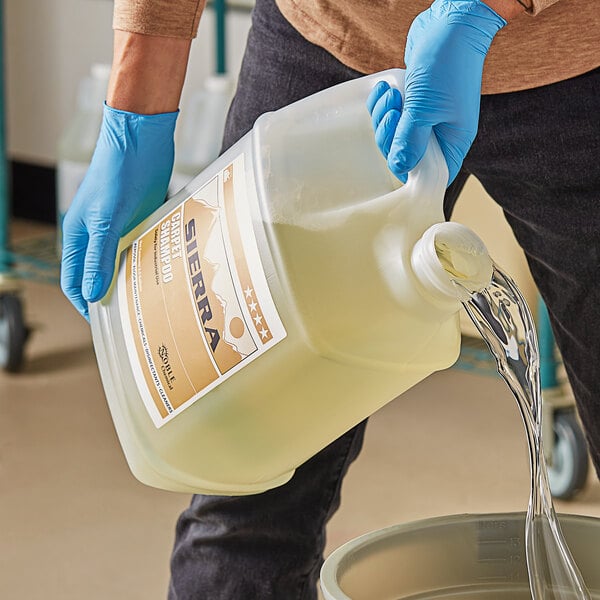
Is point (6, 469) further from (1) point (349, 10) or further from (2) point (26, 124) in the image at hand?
(2) point (26, 124)

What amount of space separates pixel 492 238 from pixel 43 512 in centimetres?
87

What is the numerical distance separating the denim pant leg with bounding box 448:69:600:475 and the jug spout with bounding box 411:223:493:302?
0.92 ft

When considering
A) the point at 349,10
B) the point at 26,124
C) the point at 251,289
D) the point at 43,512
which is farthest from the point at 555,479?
the point at 26,124

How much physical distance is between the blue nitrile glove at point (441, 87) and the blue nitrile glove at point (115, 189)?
0.28 m

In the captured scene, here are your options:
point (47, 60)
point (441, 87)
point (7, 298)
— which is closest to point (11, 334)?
point (7, 298)

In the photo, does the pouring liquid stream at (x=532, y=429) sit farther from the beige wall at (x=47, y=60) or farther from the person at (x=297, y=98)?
the beige wall at (x=47, y=60)

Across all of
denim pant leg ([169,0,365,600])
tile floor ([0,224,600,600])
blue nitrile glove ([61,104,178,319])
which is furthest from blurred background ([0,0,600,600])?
blue nitrile glove ([61,104,178,319])

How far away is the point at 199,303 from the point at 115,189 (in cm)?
22

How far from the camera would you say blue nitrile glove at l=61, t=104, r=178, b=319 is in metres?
0.93

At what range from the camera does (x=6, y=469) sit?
192 centimetres

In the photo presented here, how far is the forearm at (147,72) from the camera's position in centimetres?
95

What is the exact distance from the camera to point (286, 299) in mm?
708

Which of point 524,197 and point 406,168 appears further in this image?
point 524,197

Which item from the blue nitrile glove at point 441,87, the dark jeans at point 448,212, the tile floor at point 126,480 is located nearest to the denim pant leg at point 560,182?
the dark jeans at point 448,212
